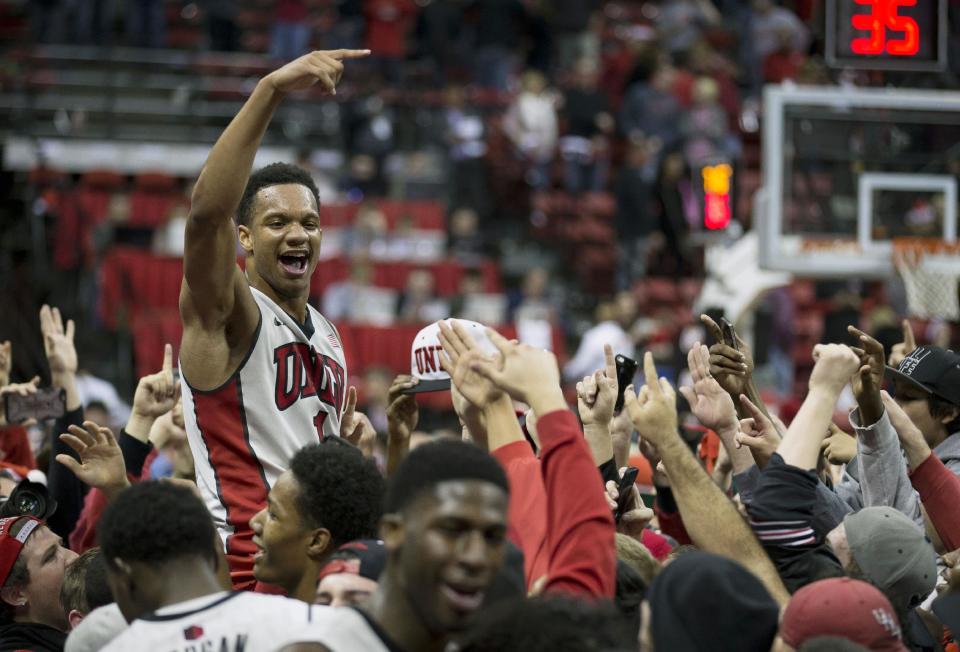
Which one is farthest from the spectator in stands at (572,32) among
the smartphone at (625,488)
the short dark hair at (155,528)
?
the short dark hair at (155,528)

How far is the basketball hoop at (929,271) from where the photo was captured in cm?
1250

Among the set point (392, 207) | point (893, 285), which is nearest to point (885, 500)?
point (893, 285)

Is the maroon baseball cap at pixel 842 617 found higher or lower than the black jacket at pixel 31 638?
higher

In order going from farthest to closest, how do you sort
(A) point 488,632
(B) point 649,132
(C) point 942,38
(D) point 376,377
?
1. (B) point 649,132
2. (D) point 376,377
3. (C) point 942,38
4. (A) point 488,632

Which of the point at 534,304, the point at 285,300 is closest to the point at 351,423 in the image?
the point at 285,300

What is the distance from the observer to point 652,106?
68.6 feet

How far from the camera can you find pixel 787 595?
4426 mm

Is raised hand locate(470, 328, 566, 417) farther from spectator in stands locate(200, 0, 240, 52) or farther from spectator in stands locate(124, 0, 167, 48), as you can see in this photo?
spectator in stands locate(200, 0, 240, 52)

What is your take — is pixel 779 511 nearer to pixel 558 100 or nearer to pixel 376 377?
pixel 376 377

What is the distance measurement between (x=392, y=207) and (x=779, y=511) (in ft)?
49.5

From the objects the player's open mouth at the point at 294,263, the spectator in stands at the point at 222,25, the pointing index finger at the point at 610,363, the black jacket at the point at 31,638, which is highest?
the spectator in stands at the point at 222,25

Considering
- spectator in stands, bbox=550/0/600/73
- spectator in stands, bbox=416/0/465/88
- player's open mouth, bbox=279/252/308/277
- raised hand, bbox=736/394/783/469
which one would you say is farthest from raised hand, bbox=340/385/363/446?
spectator in stands, bbox=550/0/600/73

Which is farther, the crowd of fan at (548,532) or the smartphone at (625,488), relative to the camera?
the smartphone at (625,488)

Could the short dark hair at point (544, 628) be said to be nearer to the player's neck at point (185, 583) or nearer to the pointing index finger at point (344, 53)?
the player's neck at point (185, 583)
